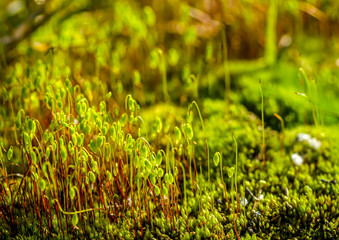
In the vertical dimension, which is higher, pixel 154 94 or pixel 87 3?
pixel 87 3

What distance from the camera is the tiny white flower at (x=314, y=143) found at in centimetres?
212

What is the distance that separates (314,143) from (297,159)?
0.18 metres

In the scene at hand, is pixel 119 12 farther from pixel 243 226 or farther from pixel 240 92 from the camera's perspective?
pixel 243 226

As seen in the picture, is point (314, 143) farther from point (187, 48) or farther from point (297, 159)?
point (187, 48)

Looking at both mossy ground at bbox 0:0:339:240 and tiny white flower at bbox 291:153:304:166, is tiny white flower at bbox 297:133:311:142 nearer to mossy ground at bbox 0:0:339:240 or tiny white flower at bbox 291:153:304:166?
mossy ground at bbox 0:0:339:240

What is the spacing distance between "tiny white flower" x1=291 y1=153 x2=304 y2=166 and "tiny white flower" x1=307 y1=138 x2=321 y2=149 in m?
0.12

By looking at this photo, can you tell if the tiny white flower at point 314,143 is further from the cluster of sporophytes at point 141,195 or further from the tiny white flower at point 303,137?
the cluster of sporophytes at point 141,195

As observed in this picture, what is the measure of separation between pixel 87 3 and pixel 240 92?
1590mm

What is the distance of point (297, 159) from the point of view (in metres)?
2.05

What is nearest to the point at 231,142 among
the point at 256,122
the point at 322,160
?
the point at 256,122

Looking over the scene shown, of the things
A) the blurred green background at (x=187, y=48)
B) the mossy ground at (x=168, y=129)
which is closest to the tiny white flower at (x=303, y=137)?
the mossy ground at (x=168, y=129)

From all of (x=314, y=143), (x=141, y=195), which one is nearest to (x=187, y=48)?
(x=314, y=143)

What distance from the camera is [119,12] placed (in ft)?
10.1

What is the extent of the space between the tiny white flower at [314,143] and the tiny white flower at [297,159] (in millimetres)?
121
